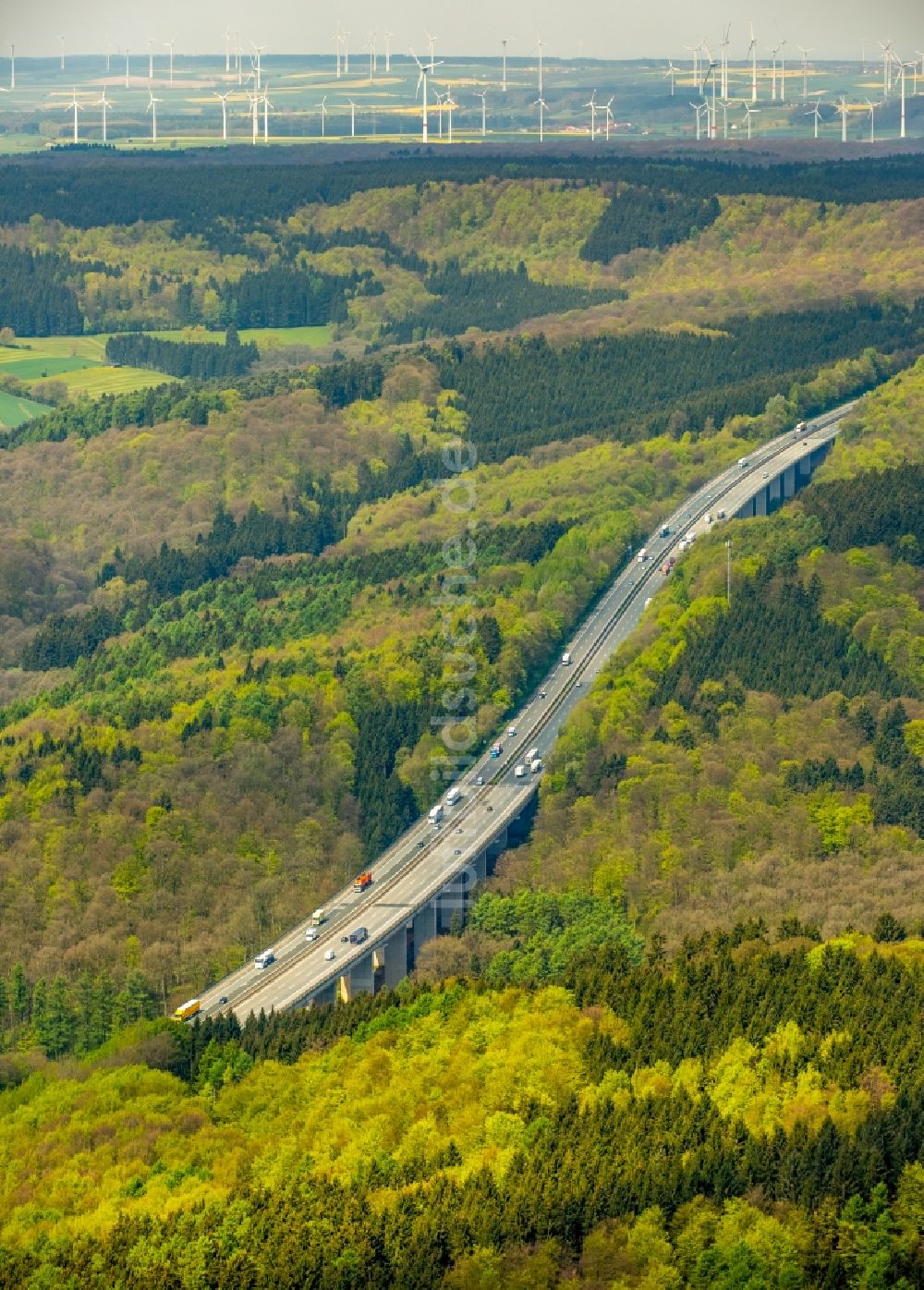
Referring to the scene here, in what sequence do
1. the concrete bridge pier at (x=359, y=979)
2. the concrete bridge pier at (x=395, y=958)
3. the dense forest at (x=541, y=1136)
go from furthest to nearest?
the concrete bridge pier at (x=395, y=958), the concrete bridge pier at (x=359, y=979), the dense forest at (x=541, y=1136)

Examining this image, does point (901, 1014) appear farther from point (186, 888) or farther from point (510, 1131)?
point (186, 888)

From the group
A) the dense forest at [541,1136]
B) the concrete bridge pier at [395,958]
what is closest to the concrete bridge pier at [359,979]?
the concrete bridge pier at [395,958]

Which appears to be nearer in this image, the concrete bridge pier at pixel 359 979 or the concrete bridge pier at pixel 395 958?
the concrete bridge pier at pixel 359 979

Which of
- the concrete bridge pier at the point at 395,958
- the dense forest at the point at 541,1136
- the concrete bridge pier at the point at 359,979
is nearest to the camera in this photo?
the dense forest at the point at 541,1136

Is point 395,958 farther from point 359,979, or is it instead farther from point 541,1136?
point 541,1136

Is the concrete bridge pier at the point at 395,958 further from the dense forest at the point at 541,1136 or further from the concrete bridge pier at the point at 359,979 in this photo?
the dense forest at the point at 541,1136

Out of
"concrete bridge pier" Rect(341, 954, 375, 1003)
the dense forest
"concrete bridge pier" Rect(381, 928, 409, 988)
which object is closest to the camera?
the dense forest

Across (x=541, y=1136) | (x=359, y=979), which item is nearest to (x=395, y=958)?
(x=359, y=979)

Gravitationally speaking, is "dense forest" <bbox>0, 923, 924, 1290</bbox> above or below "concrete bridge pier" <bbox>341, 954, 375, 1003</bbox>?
above

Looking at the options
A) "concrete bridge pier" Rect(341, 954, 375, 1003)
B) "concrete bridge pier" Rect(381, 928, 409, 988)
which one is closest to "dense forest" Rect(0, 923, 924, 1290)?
"concrete bridge pier" Rect(341, 954, 375, 1003)

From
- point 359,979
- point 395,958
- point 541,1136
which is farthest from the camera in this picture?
point 395,958

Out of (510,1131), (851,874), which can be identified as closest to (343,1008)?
(510,1131)

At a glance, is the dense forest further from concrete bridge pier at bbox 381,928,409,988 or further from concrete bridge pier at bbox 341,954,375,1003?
concrete bridge pier at bbox 381,928,409,988
